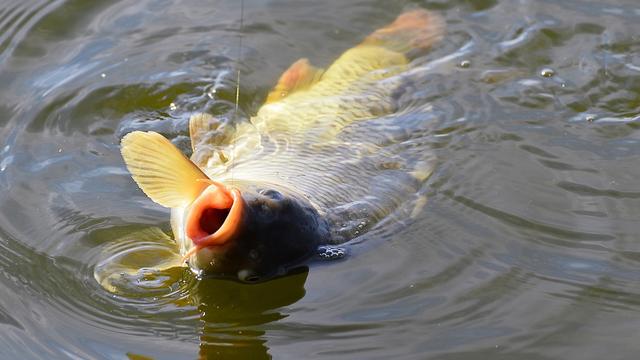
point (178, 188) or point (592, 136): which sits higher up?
point (178, 188)

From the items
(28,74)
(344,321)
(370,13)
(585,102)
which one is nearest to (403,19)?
(370,13)

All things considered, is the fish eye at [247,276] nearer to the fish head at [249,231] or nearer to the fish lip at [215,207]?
the fish head at [249,231]

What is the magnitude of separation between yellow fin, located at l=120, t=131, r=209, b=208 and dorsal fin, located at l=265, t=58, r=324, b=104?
146 centimetres

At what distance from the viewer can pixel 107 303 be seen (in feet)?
12.3

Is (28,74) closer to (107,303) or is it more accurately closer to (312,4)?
(312,4)

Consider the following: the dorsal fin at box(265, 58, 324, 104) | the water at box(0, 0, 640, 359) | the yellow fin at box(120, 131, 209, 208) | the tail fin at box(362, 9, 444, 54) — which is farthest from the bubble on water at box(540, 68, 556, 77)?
the yellow fin at box(120, 131, 209, 208)

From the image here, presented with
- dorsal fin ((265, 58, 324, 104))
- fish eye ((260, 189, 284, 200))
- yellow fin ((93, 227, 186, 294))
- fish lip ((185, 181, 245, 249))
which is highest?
fish lip ((185, 181, 245, 249))

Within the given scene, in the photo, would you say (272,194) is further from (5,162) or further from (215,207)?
(5,162)

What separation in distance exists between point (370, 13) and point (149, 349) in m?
3.11

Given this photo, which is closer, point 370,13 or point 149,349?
point 149,349

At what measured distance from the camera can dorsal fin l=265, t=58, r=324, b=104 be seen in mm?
5055

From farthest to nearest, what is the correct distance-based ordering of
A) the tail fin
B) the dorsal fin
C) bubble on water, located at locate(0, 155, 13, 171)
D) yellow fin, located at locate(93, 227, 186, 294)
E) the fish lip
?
the tail fin → the dorsal fin → bubble on water, located at locate(0, 155, 13, 171) → yellow fin, located at locate(93, 227, 186, 294) → the fish lip

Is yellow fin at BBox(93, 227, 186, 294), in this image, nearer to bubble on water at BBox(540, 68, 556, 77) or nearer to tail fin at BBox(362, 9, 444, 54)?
tail fin at BBox(362, 9, 444, 54)

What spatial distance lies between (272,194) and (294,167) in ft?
1.90
